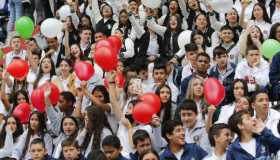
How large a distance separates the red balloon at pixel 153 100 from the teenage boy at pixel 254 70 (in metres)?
1.08

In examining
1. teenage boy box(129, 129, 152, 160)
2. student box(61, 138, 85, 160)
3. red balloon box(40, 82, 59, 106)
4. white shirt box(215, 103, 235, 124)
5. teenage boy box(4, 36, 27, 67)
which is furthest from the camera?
teenage boy box(4, 36, 27, 67)

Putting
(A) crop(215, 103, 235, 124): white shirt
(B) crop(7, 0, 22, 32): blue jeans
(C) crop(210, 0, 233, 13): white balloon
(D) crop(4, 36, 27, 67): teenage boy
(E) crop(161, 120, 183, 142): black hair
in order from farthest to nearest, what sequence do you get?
(B) crop(7, 0, 22, 32): blue jeans
(D) crop(4, 36, 27, 67): teenage boy
(C) crop(210, 0, 233, 13): white balloon
(A) crop(215, 103, 235, 124): white shirt
(E) crop(161, 120, 183, 142): black hair

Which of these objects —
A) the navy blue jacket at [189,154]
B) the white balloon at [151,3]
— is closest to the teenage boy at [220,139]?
the navy blue jacket at [189,154]

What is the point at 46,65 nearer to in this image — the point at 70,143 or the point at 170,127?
the point at 70,143

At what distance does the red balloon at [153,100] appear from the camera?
779 cm

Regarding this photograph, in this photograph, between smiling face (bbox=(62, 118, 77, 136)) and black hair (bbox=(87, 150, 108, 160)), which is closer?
black hair (bbox=(87, 150, 108, 160))

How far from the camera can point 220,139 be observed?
6.64m

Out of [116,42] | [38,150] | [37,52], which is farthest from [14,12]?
[38,150]

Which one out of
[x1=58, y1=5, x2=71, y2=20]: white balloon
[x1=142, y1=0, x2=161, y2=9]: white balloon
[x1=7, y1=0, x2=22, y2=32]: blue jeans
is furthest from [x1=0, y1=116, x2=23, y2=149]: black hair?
[x1=7, y1=0, x2=22, y2=32]: blue jeans

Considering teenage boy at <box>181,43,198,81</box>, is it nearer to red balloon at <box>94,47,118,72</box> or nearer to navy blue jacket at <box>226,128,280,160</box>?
red balloon at <box>94,47,118,72</box>

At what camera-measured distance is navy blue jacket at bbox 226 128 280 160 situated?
6.38 m

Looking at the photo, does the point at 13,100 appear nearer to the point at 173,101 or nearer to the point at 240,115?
the point at 173,101

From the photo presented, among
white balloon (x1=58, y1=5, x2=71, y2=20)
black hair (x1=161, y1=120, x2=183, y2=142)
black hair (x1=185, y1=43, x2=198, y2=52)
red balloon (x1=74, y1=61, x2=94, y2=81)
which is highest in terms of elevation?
white balloon (x1=58, y1=5, x2=71, y2=20)

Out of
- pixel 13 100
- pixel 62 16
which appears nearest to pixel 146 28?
pixel 62 16
